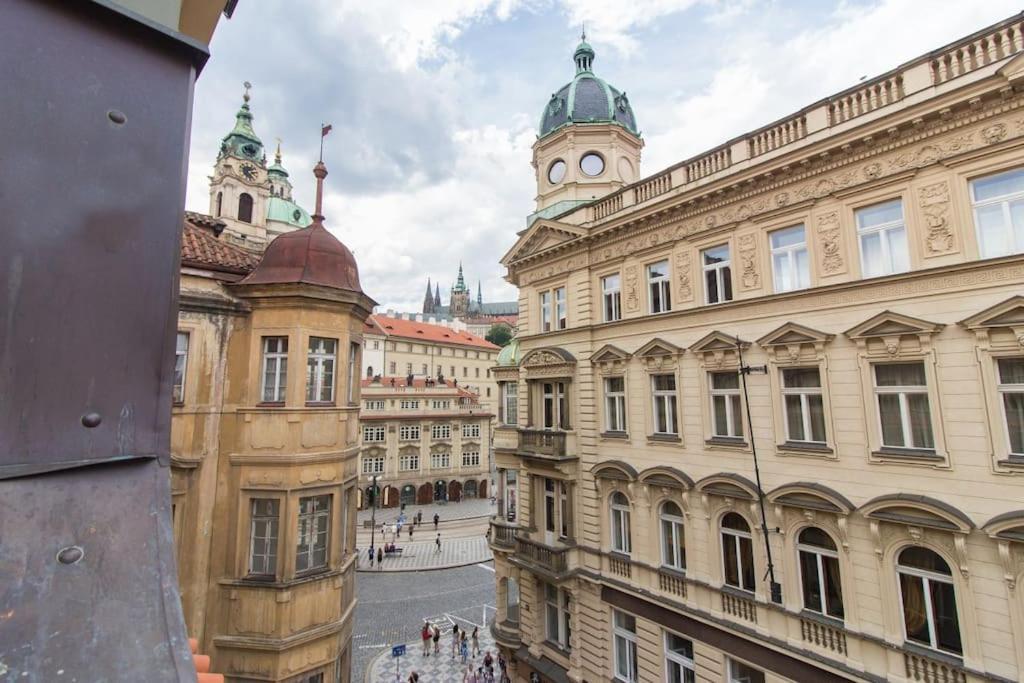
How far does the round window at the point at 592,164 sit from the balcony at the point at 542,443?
1091cm

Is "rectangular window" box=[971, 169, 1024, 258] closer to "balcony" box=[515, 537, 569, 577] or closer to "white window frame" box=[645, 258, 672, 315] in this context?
"white window frame" box=[645, 258, 672, 315]

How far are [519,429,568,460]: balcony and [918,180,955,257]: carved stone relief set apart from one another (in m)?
11.1

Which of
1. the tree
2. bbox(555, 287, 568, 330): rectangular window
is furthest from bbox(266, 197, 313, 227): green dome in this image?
bbox(555, 287, 568, 330): rectangular window

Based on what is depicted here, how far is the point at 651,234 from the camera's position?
51.0ft

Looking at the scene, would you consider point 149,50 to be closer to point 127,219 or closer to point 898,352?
point 127,219

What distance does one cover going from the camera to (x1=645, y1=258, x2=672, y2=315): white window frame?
15109 mm

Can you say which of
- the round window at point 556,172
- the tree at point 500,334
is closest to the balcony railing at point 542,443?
the round window at point 556,172

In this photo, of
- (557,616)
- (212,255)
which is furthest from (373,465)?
(212,255)

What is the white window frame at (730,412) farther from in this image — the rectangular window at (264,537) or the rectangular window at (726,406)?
the rectangular window at (264,537)

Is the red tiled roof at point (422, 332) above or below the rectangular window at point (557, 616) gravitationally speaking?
above

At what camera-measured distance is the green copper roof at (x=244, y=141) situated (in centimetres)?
6800

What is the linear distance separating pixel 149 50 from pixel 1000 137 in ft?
44.0

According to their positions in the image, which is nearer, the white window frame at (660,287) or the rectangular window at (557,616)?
the white window frame at (660,287)

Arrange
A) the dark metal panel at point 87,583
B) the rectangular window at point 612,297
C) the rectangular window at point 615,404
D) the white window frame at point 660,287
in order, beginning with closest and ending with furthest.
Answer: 1. the dark metal panel at point 87,583
2. the white window frame at point 660,287
3. the rectangular window at point 615,404
4. the rectangular window at point 612,297
